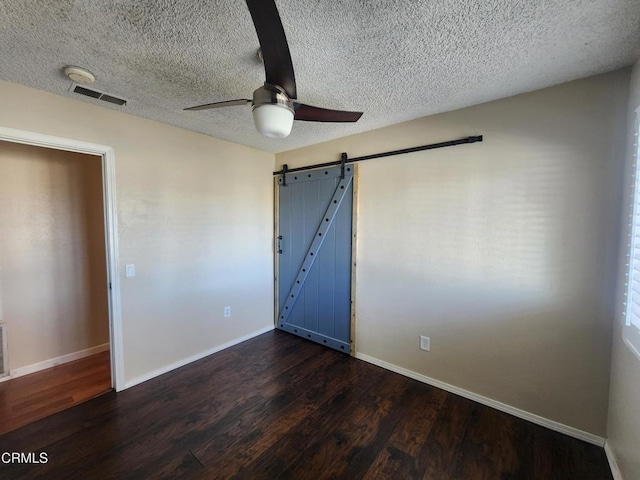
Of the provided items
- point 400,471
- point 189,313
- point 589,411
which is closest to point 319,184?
point 189,313

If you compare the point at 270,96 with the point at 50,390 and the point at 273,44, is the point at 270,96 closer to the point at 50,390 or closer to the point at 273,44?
the point at 273,44

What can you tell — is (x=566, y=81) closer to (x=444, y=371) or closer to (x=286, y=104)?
(x=286, y=104)

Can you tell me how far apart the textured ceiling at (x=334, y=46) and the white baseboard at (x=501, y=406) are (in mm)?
2315

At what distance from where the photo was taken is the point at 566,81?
1.73 m

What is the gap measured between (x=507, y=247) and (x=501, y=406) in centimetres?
122

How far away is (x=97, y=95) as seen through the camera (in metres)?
1.92

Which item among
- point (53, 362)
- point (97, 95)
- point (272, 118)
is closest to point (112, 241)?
point (97, 95)

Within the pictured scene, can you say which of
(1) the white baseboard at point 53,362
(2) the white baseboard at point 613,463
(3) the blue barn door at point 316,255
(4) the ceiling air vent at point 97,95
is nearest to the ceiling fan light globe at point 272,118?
(4) the ceiling air vent at point 97,95

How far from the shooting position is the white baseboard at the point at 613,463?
1.46 meters

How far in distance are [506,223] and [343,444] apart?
194 centimetres

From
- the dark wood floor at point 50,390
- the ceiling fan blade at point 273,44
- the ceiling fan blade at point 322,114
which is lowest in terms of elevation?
the dark wood floor at point 50,390

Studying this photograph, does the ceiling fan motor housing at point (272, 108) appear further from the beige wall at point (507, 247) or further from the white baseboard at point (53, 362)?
the white baseboard at point (53, 362)

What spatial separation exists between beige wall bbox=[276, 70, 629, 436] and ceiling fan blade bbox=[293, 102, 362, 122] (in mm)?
1126

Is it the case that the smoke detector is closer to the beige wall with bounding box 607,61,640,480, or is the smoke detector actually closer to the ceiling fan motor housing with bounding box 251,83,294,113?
the ceiling fan motor housing with bounding box 251,83,294,113
